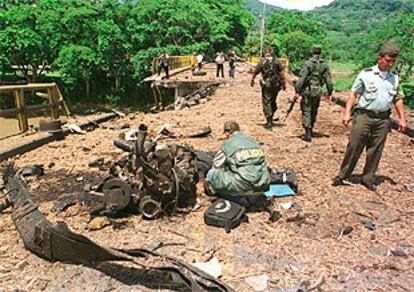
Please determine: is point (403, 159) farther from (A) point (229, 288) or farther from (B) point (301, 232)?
(A) point (229, 288)

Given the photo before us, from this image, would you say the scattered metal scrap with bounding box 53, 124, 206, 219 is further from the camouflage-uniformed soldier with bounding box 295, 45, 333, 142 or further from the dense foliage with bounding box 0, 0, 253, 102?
the dense foliage with bounding box 0, 0, 253, 102

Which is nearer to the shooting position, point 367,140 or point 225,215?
point 225,215

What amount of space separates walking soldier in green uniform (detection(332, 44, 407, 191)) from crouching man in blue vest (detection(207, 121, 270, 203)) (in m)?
1.45

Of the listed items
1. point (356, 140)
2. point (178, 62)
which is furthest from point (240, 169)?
point (178, 62)

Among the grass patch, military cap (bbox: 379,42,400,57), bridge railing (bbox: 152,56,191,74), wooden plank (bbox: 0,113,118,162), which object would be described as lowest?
the grass patch

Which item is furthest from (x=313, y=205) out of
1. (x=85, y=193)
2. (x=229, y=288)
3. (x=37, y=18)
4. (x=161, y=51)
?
(x=37, y=18)

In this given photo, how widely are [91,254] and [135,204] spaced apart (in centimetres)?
110

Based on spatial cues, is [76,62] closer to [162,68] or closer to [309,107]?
[162,68]

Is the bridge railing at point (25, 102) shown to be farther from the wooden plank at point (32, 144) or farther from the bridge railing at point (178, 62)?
the bridge railing at point (178, 62)

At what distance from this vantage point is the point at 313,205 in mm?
5402

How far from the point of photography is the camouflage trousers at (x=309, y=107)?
26.8ft

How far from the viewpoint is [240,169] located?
487 centimetres

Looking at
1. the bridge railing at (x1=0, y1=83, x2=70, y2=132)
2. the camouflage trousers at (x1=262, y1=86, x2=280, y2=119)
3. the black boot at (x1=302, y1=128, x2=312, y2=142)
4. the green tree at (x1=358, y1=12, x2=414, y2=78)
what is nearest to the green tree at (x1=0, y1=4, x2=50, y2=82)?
the bridge railing at (x1=0, y1=83, x2=70, y2=132)

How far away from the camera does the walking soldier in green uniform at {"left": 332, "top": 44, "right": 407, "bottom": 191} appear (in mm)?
5426
